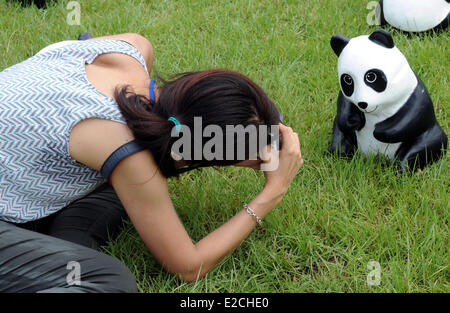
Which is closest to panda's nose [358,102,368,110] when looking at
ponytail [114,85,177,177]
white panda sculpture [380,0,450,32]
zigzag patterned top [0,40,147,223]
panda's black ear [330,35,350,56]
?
panda's black ear [330,35,350,56]

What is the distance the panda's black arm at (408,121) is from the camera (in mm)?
1751

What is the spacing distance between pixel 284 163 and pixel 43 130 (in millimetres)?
695

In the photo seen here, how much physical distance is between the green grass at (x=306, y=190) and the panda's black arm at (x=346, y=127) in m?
0.05

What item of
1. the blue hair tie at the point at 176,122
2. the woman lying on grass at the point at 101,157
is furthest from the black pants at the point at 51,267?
the blue hair tie at the point at 176,122

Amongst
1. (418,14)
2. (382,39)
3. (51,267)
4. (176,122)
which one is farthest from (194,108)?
(418,14)

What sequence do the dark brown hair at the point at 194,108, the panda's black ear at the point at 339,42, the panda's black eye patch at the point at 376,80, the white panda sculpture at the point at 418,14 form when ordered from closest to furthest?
the dark brown hair at the point at 194,108 < the panda's black eye patch at the point at 376,80 < the panda's black ear at the point at 339,42 < the white panda sculpture at the point at 418,14

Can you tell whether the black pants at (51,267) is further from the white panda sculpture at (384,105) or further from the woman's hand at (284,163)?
the white panda sculpture at (384,105)

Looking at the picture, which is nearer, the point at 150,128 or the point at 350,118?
the point at 150,128

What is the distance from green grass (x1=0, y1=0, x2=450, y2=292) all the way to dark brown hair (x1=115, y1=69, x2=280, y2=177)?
45 cm

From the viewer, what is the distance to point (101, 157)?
134cm

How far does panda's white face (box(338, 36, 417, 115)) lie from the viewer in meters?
1.68

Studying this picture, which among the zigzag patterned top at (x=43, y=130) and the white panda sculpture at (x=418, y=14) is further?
the white panda sculpture at (x=418, y=14)

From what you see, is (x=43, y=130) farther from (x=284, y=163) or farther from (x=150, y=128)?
(x=284, y=163)
